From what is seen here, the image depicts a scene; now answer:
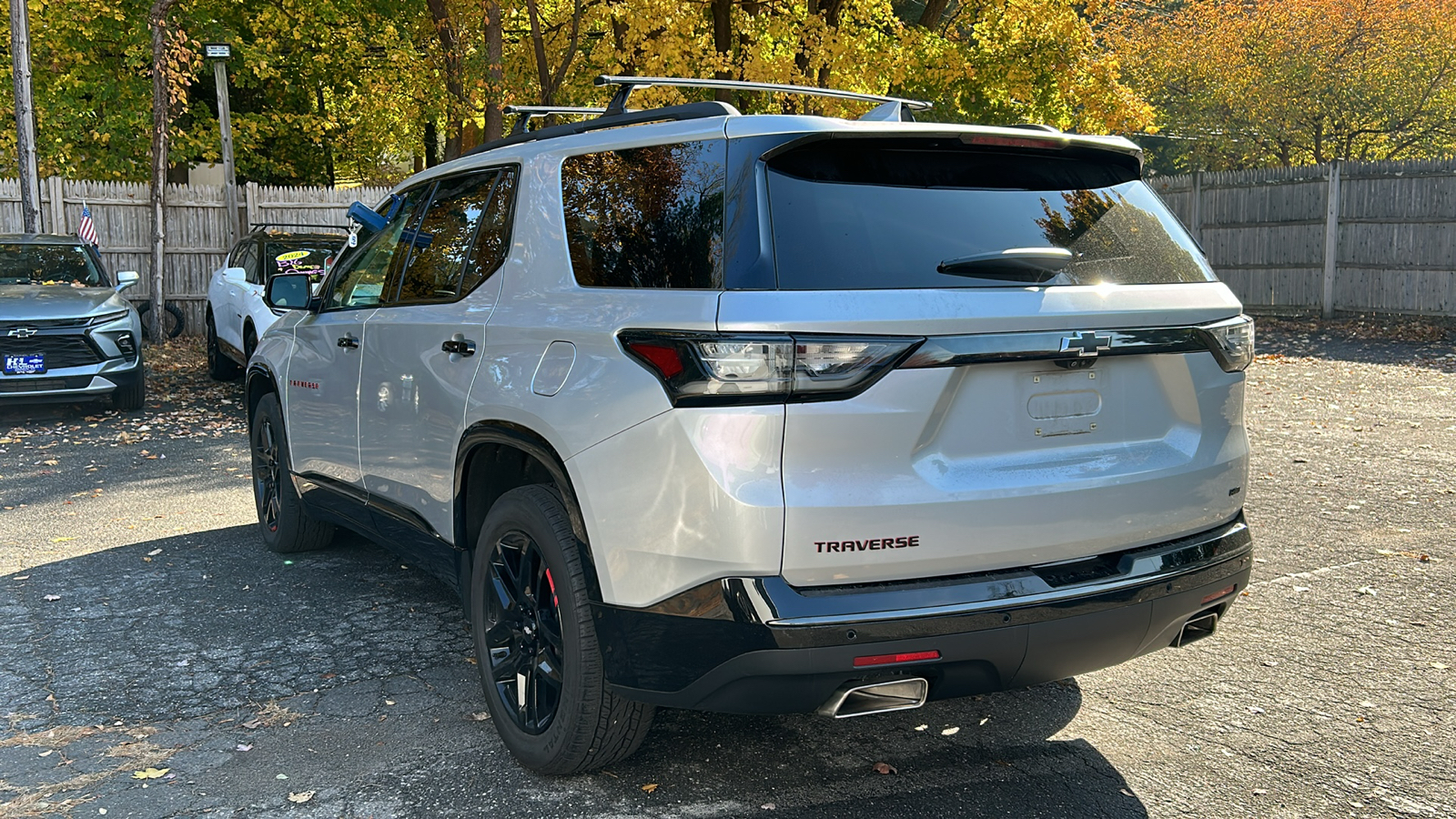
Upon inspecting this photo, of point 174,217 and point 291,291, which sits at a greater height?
point 174,217

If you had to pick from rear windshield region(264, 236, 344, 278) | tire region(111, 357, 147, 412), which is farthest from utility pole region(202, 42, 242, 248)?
tire region(111, 357, 147, 412)

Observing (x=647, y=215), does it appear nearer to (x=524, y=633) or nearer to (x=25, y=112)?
(x=524, y=633)

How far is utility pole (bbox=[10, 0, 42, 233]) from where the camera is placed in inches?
629

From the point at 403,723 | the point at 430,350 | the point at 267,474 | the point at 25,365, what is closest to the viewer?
the point at 403,723

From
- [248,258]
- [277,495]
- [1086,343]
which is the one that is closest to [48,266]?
[248,258]

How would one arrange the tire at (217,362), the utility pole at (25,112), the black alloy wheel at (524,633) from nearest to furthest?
the black alloy wheel at (524,633)
the tire at (217,362)
the utility pole at (25,112)

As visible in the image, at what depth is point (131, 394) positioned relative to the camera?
1163 cm

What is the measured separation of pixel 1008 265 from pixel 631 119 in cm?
127

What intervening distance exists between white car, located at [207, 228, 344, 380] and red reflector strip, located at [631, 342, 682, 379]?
9799 millimetres

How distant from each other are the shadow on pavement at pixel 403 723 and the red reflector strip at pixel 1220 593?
61cm

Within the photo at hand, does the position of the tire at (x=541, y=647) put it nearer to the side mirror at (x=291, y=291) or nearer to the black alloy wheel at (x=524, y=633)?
the black alloy wheel at (x=524, y=633)

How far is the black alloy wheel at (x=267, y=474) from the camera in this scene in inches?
249

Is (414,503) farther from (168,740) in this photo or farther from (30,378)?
(30,378)

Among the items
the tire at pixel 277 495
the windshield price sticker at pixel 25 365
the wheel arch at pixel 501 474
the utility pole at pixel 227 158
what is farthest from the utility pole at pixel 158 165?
the wheel arch at pixel 501 474
